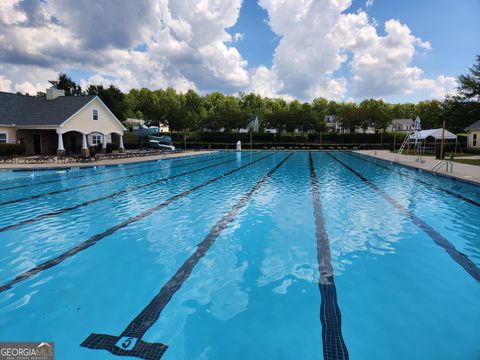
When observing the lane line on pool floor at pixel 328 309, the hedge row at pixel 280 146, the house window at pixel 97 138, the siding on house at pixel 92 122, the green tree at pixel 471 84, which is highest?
the green tree at pixel 471 84

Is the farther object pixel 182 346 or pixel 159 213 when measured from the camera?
pixel 159 213

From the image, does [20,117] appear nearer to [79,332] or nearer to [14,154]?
[14,154]

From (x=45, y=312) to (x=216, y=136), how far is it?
4312 cm

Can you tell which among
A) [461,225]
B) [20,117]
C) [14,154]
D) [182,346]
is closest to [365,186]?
[461,225]

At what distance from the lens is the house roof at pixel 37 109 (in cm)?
2342

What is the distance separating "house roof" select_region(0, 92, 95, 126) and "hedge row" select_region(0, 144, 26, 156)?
2.11 m

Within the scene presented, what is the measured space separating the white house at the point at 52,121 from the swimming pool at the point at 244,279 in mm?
17537

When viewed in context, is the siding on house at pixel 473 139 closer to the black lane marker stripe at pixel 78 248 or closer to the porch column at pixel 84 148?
the black lane marker stripe at pixel 78 248

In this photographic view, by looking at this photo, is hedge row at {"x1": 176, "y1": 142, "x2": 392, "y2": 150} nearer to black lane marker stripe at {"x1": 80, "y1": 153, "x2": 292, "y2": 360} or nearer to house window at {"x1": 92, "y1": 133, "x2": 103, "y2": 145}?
house window at {"x1": 92, "y1": 133, "x2": 103, "y2": 145}

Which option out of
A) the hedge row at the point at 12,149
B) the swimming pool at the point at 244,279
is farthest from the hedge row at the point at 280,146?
the swimming pool at the point at 244,279

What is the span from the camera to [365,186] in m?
11.9

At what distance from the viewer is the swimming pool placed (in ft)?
9.86

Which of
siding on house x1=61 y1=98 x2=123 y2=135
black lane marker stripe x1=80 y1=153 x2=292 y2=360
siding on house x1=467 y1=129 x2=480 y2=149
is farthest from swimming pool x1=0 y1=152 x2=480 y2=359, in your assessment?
siding on house x1=467 y1=129 x2=480 y2=149

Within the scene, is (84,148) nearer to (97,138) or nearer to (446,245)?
(97,138)
